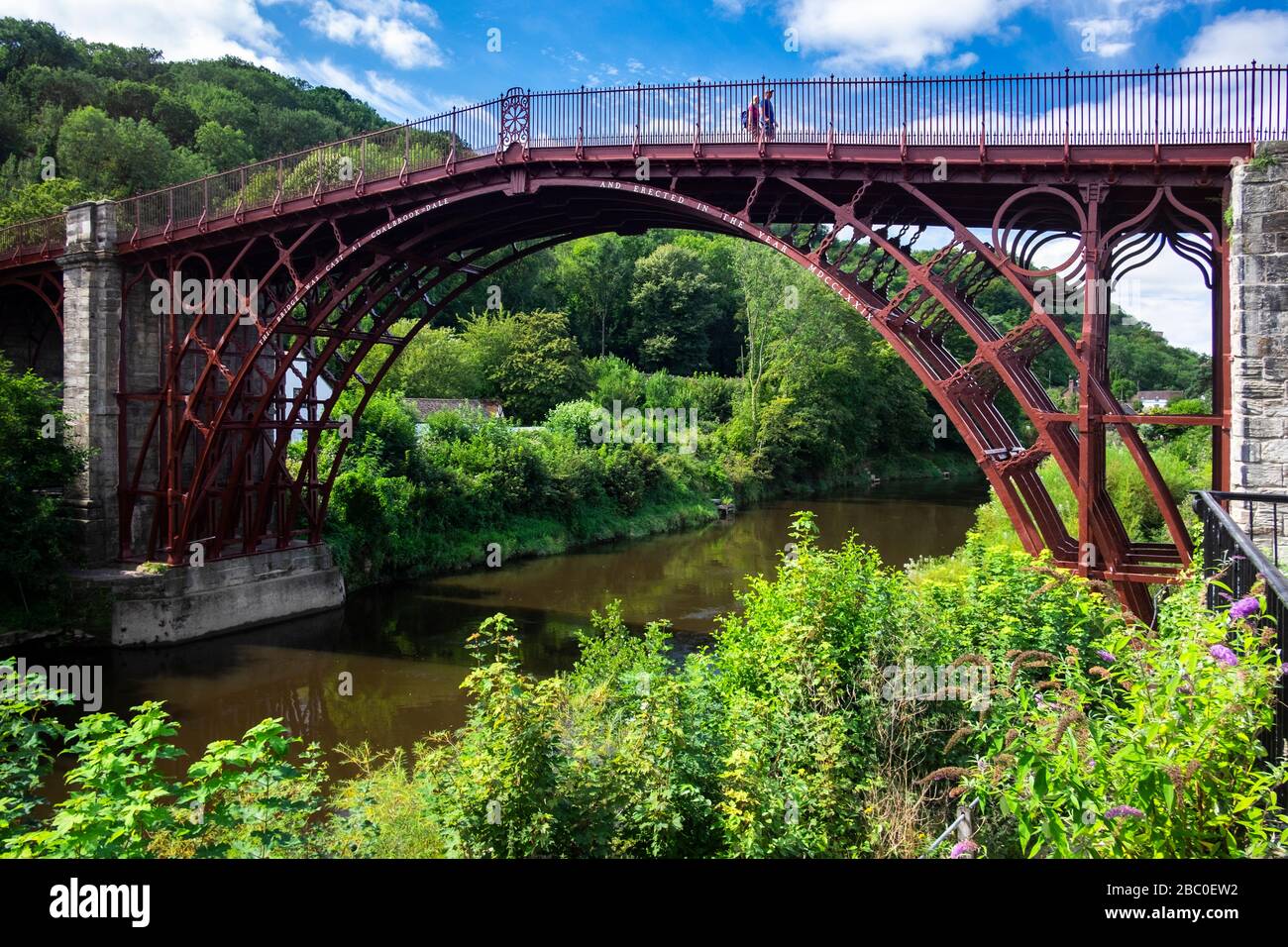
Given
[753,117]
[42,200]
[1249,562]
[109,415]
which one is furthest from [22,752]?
[42,200]

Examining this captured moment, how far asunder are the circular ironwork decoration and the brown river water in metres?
9.24

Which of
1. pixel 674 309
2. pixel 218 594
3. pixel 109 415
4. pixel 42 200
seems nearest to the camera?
pixel 218 594

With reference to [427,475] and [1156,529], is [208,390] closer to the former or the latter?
[427,475]

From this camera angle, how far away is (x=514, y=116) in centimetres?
1591

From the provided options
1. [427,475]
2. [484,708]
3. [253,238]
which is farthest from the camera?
[427,475]

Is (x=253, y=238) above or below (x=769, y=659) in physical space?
above

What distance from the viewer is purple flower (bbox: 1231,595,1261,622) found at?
3680 millimetres

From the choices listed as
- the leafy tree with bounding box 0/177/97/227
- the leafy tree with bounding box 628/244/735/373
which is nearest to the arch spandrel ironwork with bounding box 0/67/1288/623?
the leafy tree with bounding box 0/177/97/227

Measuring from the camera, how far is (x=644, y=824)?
548 cm

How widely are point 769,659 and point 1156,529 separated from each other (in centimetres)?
1331

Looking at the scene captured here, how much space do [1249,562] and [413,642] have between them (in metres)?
16.6

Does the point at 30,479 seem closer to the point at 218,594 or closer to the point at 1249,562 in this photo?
the point at 218,594

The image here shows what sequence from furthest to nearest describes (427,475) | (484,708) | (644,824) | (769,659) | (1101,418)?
(427,475) < (1101,418) < (769,659) < (484,708) < (644,824)
